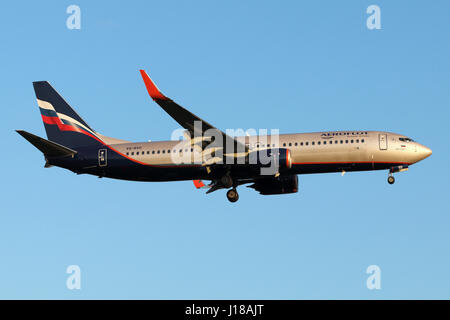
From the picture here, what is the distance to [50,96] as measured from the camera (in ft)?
228

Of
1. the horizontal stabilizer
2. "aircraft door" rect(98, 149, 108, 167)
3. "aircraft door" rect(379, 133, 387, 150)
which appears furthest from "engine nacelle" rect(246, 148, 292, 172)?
the horizontal stabilizer

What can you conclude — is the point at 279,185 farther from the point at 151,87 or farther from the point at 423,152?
the point at 151,87

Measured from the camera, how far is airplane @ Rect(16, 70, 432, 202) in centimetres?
6162

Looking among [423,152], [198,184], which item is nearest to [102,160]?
[198,184]

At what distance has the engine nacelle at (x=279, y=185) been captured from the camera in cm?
6850

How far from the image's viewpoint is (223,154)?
62344mm

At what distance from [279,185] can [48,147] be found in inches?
811

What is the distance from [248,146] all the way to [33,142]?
709 inches

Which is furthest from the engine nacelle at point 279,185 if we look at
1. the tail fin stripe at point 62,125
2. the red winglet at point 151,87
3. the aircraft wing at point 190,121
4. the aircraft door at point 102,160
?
the red winglet at point 151,87

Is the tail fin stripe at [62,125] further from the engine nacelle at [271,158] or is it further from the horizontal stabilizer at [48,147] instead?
the engine nacelle at [271,158]

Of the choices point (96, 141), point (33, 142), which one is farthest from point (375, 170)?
point (33, 142)

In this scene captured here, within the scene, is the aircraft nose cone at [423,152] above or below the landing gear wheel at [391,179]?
above

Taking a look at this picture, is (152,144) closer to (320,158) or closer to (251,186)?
(251,186)
